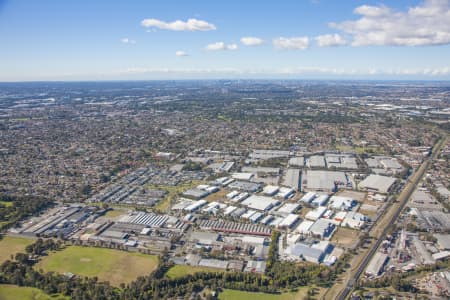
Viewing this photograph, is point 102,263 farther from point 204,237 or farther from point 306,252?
point 306,252

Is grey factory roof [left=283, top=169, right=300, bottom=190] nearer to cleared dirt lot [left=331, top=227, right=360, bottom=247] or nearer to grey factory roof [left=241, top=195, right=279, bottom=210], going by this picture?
grey factory roof [left=241, top=195, right=279, bottom=210]

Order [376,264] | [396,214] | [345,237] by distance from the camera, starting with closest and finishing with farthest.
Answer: [376,264], [345,237], [396,214]

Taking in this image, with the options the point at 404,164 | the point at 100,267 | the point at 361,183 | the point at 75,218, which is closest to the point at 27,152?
the point at 75,218

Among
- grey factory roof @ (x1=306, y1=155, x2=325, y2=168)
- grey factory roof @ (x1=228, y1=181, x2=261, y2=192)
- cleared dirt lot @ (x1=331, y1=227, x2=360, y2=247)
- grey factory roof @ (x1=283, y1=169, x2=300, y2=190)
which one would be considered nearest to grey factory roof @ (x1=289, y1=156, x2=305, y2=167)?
grey factory roof @ (x1=306, y1=155, x2=325, y2=168)

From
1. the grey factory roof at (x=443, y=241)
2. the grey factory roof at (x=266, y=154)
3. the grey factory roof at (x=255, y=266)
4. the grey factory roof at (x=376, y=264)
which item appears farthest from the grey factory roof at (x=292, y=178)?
the grey factory roof at (x=255, y=266)

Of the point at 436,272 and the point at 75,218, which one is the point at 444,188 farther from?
the point at 75,218

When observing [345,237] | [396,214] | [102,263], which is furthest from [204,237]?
[396,214]
